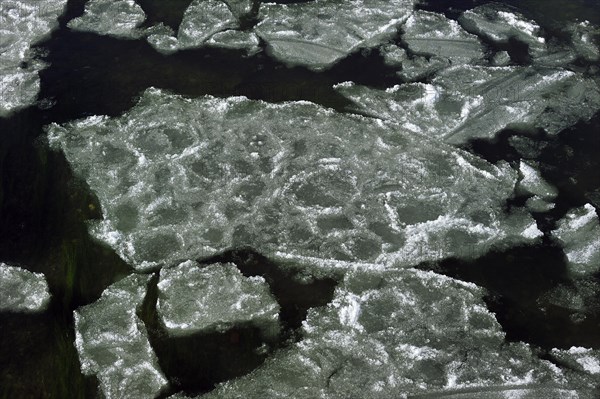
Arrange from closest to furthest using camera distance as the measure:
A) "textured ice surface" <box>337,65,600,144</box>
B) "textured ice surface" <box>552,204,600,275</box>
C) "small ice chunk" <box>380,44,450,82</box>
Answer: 1. "textured ice surface" <box>552,204,600,275</box>
2. "textured ice surface" <box>337,65,600,144</box>
3. "small ice chunk" <box>380,44,450,82</box>

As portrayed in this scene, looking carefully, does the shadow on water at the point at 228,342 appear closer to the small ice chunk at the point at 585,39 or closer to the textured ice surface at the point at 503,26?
the textured ice surface at the point at 503,26

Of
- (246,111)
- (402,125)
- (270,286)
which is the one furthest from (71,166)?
(402,125)

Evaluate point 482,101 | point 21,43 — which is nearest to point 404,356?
point 482,101

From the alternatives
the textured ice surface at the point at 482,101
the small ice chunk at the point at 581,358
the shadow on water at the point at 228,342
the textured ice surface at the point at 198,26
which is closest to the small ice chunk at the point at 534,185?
the textured ice surface at the point at 482,101

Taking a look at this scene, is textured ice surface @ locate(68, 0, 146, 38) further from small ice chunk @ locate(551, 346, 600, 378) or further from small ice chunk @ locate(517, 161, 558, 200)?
small ice chunk @ locate(551, 346, 600, 378)

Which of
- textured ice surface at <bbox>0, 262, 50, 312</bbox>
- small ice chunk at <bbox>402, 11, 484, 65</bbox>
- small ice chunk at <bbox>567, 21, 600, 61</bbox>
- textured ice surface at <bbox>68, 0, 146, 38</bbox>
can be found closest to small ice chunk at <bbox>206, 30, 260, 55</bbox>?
textured ice surface at <bbox>68, 0, 146, 38</bbox>

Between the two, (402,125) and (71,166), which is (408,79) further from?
(71,166)

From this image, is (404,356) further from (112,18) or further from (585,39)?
(112,18)
